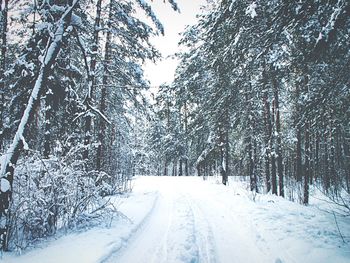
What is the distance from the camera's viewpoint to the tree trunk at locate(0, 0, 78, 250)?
13.2ft

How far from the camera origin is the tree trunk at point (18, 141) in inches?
159

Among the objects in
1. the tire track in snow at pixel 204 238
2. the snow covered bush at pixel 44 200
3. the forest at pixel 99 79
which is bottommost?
the tire track in snow at pixel 204 238

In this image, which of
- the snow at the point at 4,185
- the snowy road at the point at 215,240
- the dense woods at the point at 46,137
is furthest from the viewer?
the dense woods at the point at 46,137

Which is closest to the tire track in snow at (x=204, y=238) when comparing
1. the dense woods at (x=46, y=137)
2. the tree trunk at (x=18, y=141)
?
the dense woods at (x=46, y=137)

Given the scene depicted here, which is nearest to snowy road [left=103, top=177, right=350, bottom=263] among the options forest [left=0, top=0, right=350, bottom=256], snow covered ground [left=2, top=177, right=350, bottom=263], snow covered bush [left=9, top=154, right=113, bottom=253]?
snow covered ground [left=2, top=177, right=350, bottom=263]

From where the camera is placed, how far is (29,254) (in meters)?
3.98

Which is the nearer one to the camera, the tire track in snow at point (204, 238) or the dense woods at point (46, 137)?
the tire track in snow at point (204, 238)

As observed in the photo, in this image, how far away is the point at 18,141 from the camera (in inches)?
167

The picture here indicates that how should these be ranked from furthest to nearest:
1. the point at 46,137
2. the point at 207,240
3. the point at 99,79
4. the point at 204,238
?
1. the point at 99,79
2. the point at 46,137
3. the point at 204,238
4. the point at 207,240

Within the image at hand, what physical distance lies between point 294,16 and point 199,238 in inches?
198

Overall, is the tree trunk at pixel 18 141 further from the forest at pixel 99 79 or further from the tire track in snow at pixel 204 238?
the tire track in snow at pixel 204 238

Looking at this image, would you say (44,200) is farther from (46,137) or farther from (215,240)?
(46,137)

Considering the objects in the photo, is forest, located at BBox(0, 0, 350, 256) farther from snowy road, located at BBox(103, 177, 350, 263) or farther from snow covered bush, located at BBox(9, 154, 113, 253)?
snowy road, located at BBox(103, 177, 350, 263)

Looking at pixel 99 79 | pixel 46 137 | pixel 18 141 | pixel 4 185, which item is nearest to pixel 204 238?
pixel 4 185
